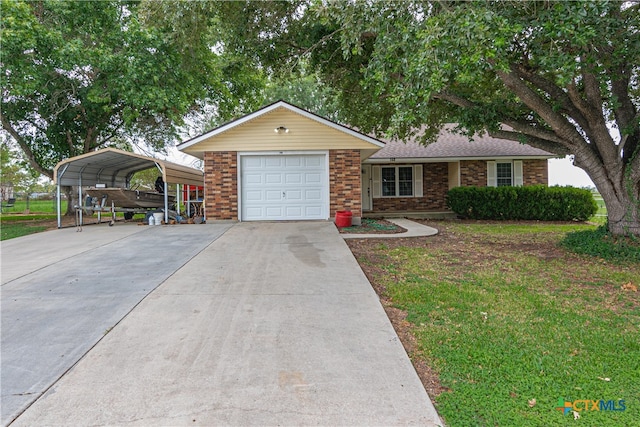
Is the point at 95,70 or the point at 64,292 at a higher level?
the point at 95,70

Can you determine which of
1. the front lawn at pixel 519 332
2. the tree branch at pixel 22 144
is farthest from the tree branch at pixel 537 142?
the tree branch at pixel 22 144

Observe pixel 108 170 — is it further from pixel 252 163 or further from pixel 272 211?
pixel 272 211

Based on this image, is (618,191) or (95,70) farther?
(95,70)

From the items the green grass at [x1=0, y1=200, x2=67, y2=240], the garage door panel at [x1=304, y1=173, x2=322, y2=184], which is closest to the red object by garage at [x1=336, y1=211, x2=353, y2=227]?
the garage door panel at [x1=304, y1=173, x2=322, y2=184]

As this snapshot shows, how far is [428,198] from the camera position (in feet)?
55.8

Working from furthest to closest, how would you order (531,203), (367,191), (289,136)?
(367,191)
(531,203)
(289,136)

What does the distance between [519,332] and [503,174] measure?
14.3 m

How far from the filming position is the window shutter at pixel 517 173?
16109 millimetres

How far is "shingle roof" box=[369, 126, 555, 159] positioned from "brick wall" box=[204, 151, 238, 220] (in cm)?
658

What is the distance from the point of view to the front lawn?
2.52 metres

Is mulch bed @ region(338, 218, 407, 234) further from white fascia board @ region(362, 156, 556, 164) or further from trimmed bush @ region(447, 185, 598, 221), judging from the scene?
trimmed bush @ region(447, 185, 598, 221)

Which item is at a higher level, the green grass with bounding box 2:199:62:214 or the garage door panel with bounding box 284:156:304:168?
the garage door panel with bounding box 284:156:304:168

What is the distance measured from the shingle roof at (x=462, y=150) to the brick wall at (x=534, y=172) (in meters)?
0.59

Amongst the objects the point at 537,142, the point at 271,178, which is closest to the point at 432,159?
the point at 537,142
